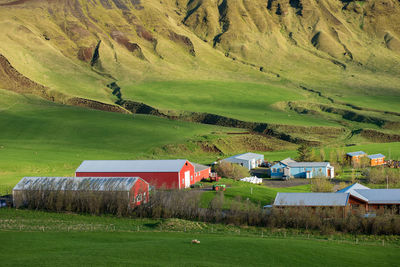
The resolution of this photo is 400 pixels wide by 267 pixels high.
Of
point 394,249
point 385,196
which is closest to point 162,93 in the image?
point 385,196

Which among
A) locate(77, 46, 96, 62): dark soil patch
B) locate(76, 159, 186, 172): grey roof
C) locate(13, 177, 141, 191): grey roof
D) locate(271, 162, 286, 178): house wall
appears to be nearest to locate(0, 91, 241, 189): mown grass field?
locate(76, 159, 186, 172): grey roof

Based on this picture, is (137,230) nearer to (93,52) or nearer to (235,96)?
(235,96)

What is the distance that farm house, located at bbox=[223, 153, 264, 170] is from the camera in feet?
280

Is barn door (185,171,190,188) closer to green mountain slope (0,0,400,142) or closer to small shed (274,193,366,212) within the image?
small shed (274,193,366,212)

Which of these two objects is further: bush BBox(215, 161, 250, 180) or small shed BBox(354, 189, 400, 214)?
bush BBox(215, 161, 250, 180)

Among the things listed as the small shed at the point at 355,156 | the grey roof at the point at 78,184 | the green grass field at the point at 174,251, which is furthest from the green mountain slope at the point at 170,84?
the green grass field at the point at 174,251

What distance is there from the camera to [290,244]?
34188 millimetres

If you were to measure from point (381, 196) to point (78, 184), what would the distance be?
26.8m

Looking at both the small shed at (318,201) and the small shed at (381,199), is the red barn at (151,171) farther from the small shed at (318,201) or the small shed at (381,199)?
the small shed at (381,199)

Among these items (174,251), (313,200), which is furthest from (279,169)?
(174,251)

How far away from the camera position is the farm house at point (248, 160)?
280 feet

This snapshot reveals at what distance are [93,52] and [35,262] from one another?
170 m

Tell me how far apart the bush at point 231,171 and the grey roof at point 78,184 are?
2431 centimetres

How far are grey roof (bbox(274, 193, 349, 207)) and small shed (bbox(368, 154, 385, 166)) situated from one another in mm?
40076
